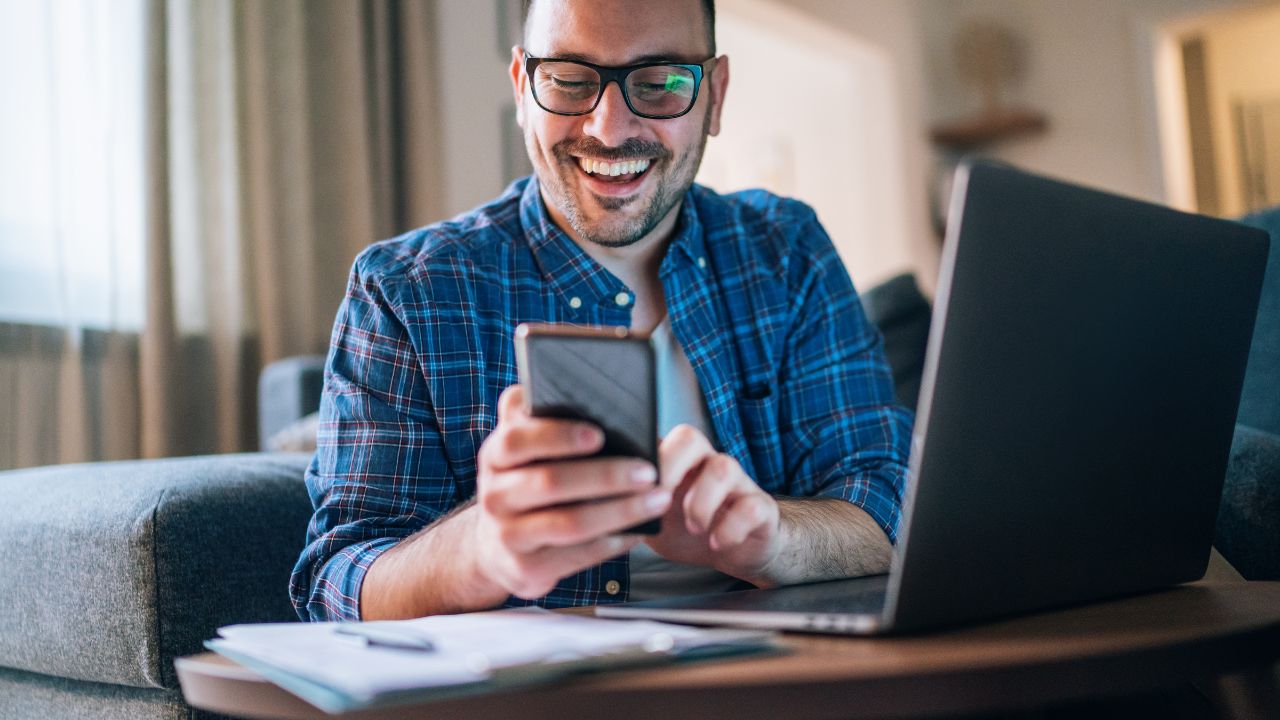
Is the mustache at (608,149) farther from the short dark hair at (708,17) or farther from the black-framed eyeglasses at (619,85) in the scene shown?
the short dark hair at (708,17)

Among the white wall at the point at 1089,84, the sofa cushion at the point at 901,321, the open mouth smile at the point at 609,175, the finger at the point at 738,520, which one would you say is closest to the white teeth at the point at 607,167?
the open mouth smile at the point at 609,175

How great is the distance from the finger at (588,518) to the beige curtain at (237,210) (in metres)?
2.04

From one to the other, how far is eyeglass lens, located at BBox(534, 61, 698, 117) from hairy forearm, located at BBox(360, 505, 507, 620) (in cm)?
50

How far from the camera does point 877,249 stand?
5027 mm

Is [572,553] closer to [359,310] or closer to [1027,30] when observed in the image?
[359,310]

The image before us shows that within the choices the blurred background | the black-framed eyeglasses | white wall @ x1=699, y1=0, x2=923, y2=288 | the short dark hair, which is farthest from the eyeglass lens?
white wall @ x1=699, y1=0, x2=923, y2=288

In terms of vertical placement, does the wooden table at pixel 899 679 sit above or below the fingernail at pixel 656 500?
below

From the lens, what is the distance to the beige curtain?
7.76 feet

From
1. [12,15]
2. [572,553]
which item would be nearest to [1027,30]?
[12,15]

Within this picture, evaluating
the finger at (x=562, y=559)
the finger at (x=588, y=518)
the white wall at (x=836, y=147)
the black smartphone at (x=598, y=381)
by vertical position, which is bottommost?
the finger at (x=562, y=559)

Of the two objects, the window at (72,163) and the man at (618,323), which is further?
the window at (72,163)

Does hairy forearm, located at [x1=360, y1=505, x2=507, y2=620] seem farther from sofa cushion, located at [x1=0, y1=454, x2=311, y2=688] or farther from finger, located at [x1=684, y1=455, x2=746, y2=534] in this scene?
sofa cushion, located at [x1=0, y1=454, x2=311, y2=688]

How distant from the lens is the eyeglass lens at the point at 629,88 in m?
1.13

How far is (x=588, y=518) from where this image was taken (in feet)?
1.82
